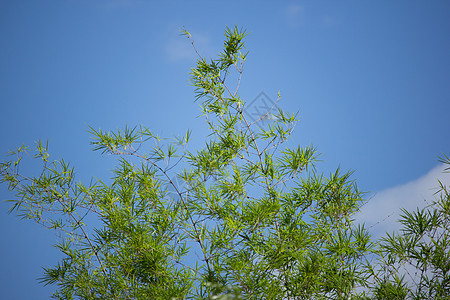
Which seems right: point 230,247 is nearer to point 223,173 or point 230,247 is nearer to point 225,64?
point 223,173

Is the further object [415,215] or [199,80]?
[199,80]

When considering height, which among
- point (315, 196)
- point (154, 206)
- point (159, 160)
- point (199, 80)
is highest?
point (199, 80)

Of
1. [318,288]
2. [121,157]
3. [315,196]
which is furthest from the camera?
[121,157]

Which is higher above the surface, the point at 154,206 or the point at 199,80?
the point at 199,80

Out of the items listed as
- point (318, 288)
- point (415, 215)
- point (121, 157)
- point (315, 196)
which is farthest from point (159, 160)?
point (415, 215)

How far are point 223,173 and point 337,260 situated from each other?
1.25 metres

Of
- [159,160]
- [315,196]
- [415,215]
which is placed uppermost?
[159,160]

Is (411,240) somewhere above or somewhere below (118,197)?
below

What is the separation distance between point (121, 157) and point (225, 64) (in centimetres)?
135

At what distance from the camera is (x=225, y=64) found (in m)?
4.18

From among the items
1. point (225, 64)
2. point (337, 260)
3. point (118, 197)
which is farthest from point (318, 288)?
point (225, 64)

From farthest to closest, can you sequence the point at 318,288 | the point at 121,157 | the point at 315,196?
the point at 121,157, the point at 315,196, the point at 318,288

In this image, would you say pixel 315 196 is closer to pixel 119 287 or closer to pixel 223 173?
pixel 223 173

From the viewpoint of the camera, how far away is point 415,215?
11.6 ft
